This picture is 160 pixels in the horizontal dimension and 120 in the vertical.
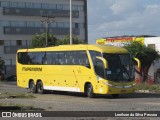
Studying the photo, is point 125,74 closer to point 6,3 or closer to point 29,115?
point 29,115

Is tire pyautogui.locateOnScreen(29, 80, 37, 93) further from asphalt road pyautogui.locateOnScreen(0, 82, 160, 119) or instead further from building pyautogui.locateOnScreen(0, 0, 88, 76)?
building pyautogui.locateOnScreen(0, 0, 88, 76)

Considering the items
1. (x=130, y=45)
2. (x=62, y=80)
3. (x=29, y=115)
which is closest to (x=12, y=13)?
(x=130, y=45)

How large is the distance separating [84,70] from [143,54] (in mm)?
23186

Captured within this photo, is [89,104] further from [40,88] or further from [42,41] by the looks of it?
[42,41]

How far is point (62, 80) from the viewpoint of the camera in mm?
31531

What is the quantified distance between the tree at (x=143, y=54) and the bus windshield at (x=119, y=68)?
72.5ft

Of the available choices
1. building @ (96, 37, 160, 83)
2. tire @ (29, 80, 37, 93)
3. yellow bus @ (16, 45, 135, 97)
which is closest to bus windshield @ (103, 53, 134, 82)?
yellow bus @ (16, 45, 135, 97)

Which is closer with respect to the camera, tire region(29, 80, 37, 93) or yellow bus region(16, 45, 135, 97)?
yellow bus region(16, 45, 135, 97)

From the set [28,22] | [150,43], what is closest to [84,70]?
[150,43]

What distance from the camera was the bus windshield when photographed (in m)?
27.9

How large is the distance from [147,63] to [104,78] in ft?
84.1

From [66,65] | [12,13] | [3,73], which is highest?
[12,13]

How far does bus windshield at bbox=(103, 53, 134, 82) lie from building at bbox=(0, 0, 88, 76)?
180 ft

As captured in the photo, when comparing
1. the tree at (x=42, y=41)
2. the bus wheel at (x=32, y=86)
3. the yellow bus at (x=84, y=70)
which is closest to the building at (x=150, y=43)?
the tree at (x=42, y=41)
